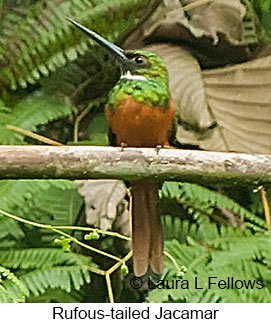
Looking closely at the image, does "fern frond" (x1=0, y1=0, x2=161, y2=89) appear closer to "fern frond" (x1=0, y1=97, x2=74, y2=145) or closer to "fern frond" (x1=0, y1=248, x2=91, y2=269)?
"fern frond" (x1=0, y1=97, x2=74, y2=145)

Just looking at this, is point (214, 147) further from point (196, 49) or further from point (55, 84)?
point (55, 84)

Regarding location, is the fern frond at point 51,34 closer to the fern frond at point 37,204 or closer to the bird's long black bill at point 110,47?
the bird's long black bill at point 110,47

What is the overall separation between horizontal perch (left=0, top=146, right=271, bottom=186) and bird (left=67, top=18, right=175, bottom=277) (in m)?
0.21

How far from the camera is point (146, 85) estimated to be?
1.54 m

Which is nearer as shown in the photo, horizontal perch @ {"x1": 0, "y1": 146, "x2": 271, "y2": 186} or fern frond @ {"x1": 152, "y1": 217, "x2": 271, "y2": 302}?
horizontal perch @ {"x1": 0, "y1": 146, "x2": 271, "y2": 186}

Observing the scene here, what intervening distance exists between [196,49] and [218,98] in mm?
120

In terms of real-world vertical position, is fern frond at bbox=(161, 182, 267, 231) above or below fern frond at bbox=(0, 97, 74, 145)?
below

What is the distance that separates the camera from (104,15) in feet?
5.57

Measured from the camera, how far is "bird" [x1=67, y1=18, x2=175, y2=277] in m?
1.53

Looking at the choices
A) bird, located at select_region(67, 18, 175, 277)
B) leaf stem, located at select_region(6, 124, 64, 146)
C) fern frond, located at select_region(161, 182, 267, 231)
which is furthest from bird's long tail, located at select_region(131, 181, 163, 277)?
leaf stem, located at select_region(6, 124, 64, 146)
